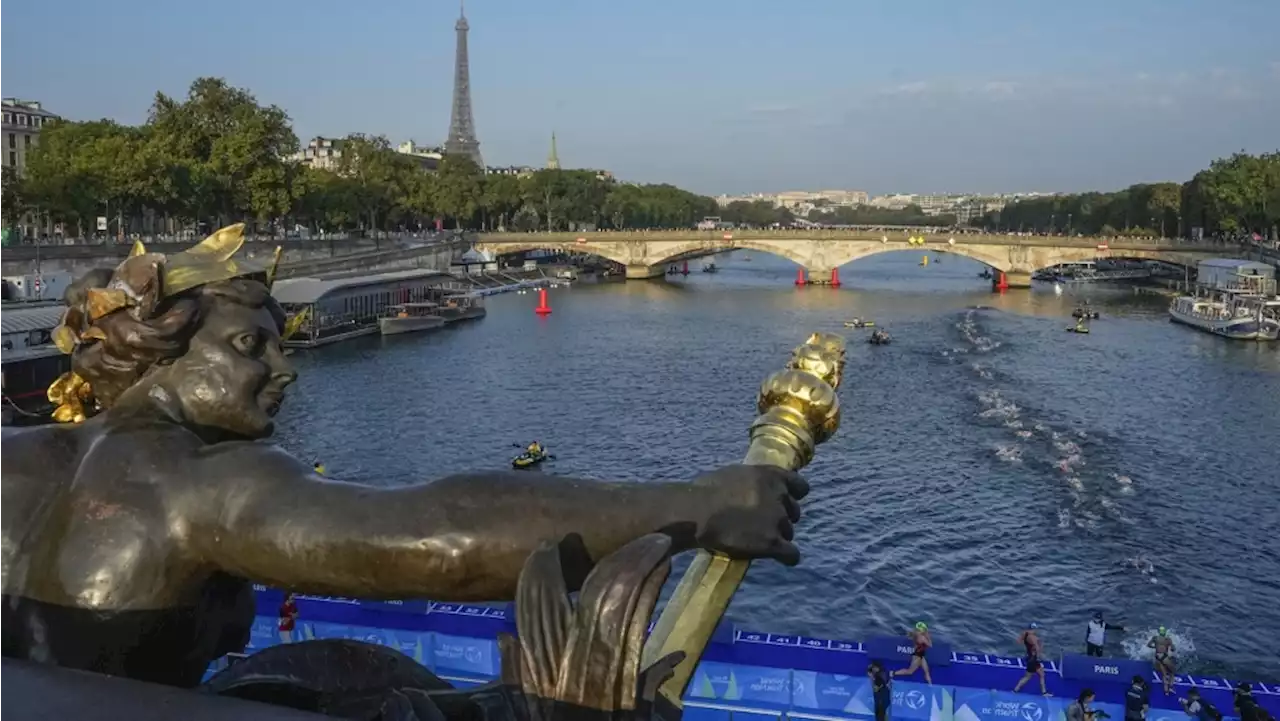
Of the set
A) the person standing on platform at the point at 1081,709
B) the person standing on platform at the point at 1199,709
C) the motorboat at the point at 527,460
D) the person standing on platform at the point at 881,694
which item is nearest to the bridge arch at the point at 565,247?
the motorboat at the point at 527,460

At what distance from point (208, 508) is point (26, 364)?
2907 centimetres

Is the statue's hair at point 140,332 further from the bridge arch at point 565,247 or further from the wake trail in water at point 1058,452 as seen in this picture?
the bridge arch at point 565,247

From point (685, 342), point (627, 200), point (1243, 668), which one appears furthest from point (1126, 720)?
point (627, 200)

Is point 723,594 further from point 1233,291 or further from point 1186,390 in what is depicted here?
point 1233,291

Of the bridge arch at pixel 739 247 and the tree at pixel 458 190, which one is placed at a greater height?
the tree at pixel 458 190

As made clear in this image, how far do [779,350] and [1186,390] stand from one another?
52.0ft

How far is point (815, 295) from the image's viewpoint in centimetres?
7606

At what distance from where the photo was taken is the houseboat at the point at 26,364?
87.7 feet

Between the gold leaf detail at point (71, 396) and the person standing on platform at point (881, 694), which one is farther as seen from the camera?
the person standing on platform at point (881, 694)

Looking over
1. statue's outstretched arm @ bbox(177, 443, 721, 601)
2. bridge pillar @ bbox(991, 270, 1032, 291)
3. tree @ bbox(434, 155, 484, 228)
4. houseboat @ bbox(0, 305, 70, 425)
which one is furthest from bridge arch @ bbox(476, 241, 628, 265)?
statue's outstretched arm @ bbox(177, 443, 721, 601)

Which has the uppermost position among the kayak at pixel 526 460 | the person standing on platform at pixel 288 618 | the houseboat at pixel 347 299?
the houseboat at pixel 347 299

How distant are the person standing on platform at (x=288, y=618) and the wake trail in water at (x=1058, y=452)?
1563 cm

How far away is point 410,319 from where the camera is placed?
174ft

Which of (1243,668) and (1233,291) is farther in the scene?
(1233,291)
